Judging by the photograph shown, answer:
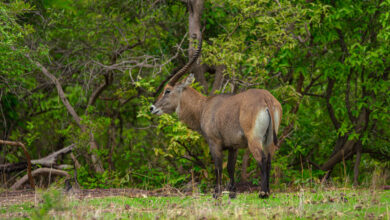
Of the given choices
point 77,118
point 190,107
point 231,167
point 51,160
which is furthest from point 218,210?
point 51,160

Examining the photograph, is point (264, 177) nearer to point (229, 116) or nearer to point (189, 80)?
point (229, 116)

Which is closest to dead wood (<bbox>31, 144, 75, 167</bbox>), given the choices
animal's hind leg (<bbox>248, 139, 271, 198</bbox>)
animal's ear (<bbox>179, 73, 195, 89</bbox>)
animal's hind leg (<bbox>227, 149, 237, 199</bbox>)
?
animal's ear (<bbox>179, 73, 195, 89</bbox>)

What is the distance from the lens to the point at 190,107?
30.0ft

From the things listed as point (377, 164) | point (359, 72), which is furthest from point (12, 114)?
point (377, 164)

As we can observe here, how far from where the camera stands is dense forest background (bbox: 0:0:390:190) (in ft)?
31.7

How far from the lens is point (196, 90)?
9562 mm

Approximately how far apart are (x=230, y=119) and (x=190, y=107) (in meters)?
1.34

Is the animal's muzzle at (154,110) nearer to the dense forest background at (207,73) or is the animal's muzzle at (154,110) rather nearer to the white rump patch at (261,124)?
the dense forest background at (207,73)

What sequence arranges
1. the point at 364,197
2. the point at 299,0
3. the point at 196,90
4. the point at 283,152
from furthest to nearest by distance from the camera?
the point at 283,152 → the point at 299,0 → the point at 196,90 → the point at 364,197

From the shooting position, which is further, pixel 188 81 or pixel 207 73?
pixel 207 73

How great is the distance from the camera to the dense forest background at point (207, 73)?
9648 millimetres

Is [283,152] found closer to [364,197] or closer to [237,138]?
[237,138]

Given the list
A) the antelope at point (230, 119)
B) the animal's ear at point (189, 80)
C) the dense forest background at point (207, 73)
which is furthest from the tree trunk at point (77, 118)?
the animal's ear at point (189, 80)

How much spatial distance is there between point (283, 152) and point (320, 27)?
335 centimetres
